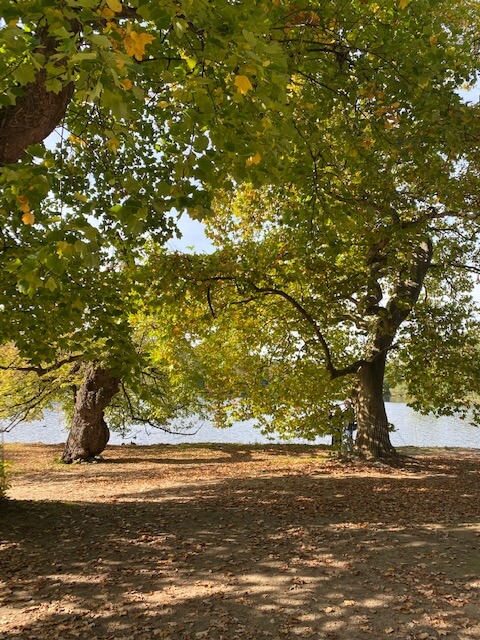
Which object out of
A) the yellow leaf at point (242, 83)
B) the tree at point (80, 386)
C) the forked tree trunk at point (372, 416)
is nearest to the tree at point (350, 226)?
the forked tree trunk at point (372, 416)

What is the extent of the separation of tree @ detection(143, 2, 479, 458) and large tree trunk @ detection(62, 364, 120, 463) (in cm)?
339

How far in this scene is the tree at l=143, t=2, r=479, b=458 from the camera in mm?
7047

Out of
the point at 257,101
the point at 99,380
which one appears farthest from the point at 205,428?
the point at 257,101

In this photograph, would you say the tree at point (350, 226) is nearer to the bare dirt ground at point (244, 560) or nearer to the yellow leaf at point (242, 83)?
the yellow leaf at point (242, 83)

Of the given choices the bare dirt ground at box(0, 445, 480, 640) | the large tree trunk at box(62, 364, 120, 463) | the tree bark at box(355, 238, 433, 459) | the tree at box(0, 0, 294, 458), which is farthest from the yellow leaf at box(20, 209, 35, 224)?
the large tree trunk at box(62, 364, 120, 463)

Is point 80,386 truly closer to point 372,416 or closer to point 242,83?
point 372,416

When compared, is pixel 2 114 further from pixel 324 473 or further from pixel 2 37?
pixel 324 473

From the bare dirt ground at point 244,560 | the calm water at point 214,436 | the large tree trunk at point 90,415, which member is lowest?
the bare dirt ground at point 244,560

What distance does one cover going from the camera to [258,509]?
8.94 meters

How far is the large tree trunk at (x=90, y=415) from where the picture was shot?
16.5 meters

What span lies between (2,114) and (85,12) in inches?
126

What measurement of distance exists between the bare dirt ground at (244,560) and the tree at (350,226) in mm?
3639

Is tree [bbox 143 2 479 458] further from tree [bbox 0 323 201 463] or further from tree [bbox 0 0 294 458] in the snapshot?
tree [bbox 0 323 201 463]

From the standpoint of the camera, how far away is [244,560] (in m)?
6.33
